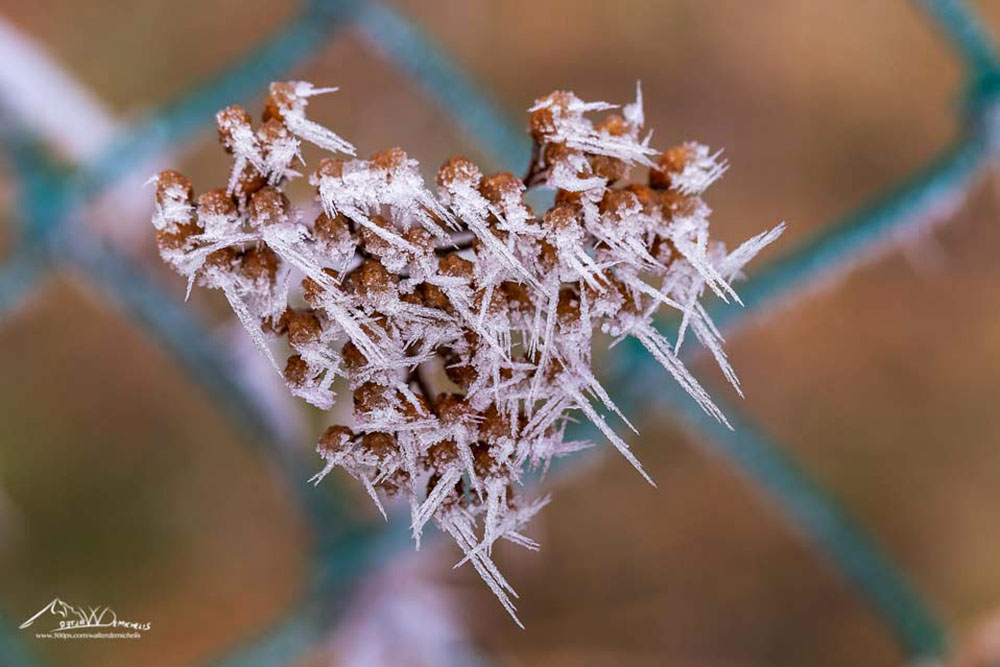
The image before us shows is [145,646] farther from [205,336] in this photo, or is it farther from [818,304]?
[818,304]

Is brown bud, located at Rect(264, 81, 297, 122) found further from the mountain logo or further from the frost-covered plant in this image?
the mountain logo

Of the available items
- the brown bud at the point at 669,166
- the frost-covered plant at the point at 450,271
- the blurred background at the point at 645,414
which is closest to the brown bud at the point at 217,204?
the frost-covered plant at the point at 450,271

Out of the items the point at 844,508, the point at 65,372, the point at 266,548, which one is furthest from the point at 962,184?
the point at 65,372

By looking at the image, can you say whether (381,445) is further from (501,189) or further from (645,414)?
(645,414)

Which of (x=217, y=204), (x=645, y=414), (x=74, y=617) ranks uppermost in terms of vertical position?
(x=74, y=617)

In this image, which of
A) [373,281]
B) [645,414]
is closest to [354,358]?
[373,281]

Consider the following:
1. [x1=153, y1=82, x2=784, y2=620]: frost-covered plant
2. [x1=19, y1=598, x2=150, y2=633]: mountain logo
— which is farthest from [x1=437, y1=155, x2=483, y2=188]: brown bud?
[x1=19, y1=598, x2=150, y2=633]: mountain logo
